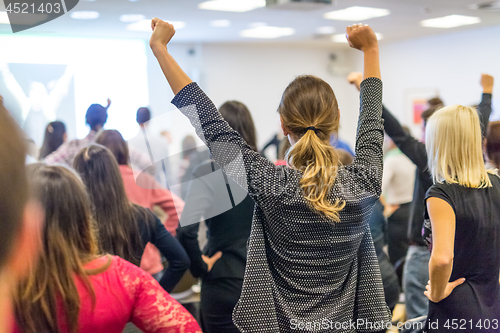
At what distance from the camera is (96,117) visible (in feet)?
6.67

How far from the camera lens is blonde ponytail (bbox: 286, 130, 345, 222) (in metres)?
0.93

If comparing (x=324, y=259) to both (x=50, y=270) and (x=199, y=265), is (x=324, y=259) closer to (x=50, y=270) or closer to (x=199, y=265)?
(x=50, y=270)

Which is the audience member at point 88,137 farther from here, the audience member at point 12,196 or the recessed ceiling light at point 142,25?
the recessed ceiling light at point 142,25

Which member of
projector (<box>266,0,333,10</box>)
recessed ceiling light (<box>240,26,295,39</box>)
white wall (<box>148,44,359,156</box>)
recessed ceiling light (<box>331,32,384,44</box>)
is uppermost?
projector (<box>266,0,333,10</box>)

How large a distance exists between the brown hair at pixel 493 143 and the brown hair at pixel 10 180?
1.77 meters

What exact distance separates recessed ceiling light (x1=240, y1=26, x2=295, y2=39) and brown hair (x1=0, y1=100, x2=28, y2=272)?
6.46 metres

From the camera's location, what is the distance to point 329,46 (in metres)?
8.57

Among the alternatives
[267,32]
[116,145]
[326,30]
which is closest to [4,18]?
[116,145]

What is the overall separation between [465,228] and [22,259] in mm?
→ 1265

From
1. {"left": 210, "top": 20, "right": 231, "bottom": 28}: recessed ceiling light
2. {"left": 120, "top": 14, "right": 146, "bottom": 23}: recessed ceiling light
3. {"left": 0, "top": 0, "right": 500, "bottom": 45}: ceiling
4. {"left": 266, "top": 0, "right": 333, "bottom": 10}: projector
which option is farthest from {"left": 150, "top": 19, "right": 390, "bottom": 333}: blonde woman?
{"left": 210, "top": 20, "right": 231, "bottom": 28}: recessed ceiling light

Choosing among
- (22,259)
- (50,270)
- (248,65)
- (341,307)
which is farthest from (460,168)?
(248,65)

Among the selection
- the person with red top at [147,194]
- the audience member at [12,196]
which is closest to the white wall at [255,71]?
the person with red top at [147,194]

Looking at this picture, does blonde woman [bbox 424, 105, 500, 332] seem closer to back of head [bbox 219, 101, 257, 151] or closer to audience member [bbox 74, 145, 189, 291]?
back of head [bbox 219, 101, 257, 151]

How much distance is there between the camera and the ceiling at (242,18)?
187 inches
